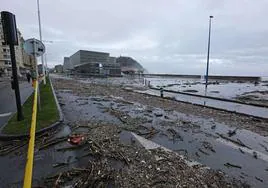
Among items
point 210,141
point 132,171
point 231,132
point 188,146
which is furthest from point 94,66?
point 132,171

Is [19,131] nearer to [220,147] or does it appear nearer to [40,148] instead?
[40,148]

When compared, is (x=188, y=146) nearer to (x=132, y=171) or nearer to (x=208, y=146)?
(x=208, y=146)

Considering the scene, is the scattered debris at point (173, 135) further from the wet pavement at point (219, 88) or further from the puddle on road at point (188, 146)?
the wet pavement at point (219, 88)

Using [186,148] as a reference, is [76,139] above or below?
above

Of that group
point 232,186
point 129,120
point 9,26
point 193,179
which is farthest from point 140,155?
point 9,26

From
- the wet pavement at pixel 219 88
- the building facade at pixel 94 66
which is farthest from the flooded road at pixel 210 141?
the building facade at pixel 94 66

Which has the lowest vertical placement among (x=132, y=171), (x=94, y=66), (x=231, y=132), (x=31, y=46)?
(x=231, y=132)

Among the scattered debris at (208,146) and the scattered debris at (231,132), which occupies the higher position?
the scattered debris at (208,146)

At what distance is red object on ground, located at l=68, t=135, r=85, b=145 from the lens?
5.03 meters

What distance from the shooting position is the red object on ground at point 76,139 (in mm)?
5034

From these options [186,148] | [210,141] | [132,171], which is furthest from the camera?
[210,141]

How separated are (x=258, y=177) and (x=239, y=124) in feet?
15.0

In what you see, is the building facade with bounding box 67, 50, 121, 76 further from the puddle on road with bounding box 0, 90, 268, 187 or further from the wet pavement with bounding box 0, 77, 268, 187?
the wet pavement with bounding box 0, 77, 268, 187

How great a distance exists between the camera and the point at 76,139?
17.1ft
